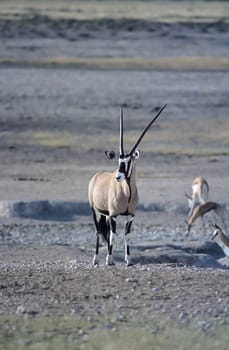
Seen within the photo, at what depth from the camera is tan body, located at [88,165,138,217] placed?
14.2m

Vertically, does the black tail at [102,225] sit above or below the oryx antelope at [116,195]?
below

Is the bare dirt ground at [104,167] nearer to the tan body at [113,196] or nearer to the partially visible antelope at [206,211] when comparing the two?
the partially visible antelope at [206,211]

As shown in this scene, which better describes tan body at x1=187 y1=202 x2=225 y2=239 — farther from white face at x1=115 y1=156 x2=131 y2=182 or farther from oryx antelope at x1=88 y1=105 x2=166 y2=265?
white face at x1=115 y1=156 x2=131 y2=182

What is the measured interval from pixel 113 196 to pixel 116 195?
0.08 metres

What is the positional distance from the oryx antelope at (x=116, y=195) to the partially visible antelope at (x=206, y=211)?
17.9 feet

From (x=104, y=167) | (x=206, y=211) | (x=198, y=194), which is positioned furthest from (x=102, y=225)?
(x=104, y=167)

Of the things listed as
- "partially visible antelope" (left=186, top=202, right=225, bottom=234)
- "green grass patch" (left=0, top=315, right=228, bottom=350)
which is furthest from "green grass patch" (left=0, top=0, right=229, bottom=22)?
"green grass patch" (left=0, top=315, right=228, bottom=350)

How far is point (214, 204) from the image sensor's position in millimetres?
20906

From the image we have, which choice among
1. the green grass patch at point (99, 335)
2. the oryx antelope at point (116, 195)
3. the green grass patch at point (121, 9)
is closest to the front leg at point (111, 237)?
the oryx antelope at point (116, 195)

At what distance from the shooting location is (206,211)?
67.4 ft

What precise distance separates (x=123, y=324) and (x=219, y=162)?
1522 centimetres

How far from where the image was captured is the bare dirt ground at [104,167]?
11.4 m

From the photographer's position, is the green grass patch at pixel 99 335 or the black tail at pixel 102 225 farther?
the black tail at pixel 102 225

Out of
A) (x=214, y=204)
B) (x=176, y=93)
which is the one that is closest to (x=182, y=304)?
(x=214, y=204)
